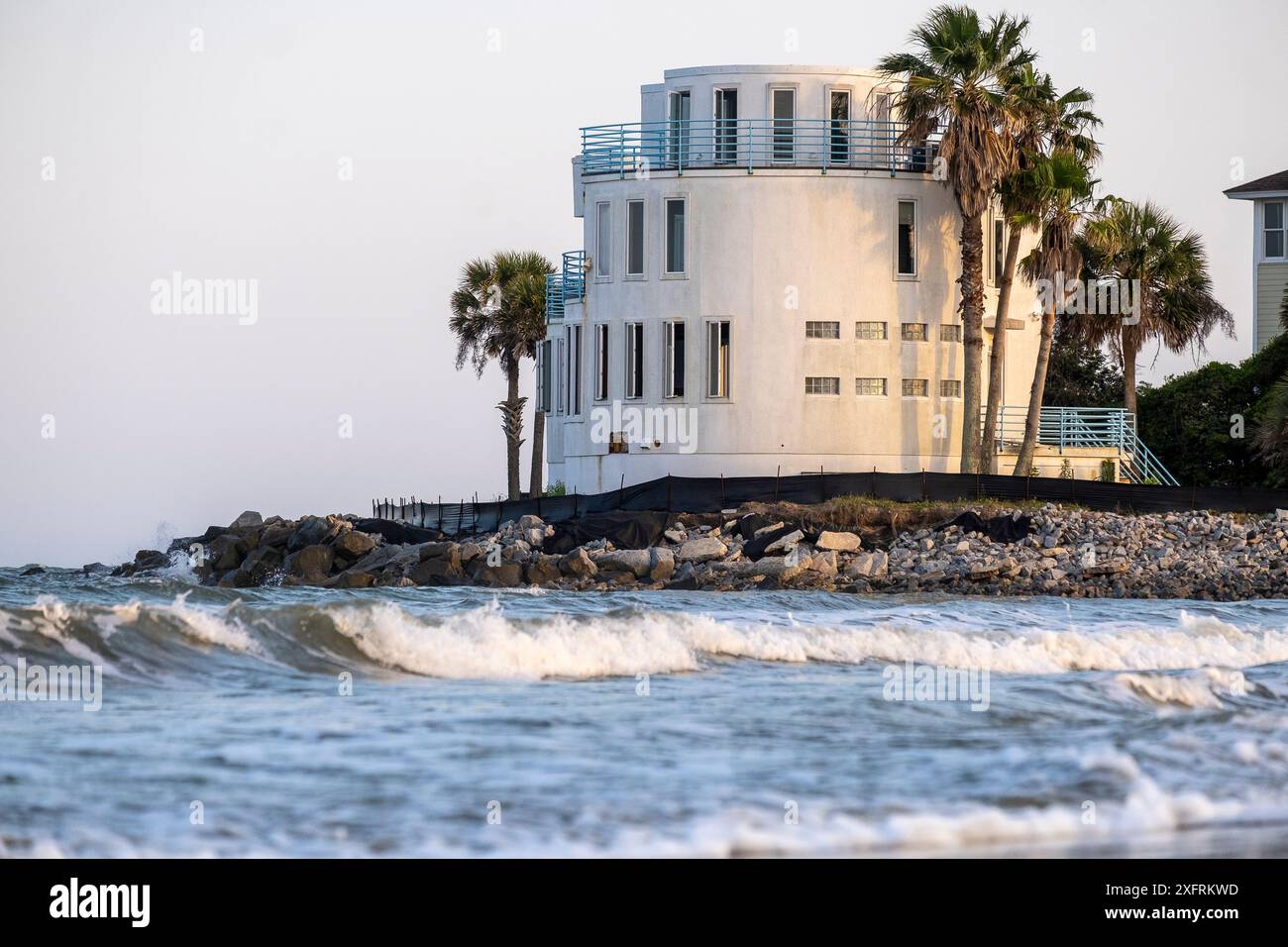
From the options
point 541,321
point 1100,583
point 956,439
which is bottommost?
point 1100,583

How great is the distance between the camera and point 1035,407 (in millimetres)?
37750

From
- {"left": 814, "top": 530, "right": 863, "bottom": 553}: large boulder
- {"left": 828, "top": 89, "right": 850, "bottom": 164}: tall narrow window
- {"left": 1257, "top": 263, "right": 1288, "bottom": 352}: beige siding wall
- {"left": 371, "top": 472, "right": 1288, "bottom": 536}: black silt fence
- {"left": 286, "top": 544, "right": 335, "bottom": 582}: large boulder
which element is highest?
{"left": 828, "top": 89, "right": 850, "bottom": 164}: tall narrow window

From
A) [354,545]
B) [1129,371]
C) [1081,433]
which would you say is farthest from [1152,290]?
[354,545]

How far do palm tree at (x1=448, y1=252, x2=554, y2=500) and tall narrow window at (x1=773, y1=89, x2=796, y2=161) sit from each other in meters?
15.4

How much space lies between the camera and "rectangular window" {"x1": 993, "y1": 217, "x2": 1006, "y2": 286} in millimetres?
39344

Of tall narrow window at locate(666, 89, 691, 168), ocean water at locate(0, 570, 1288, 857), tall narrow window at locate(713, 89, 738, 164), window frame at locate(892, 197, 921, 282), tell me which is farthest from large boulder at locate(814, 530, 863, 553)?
ocean water at locate(0, 570, 1288, 857)

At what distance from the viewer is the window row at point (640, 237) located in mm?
37562

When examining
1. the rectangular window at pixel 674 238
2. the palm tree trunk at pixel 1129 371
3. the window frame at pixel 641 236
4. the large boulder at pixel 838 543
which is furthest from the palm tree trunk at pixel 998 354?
the window frame at pixel 641 236

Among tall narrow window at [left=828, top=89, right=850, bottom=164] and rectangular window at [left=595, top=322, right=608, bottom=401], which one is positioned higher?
tall narrow window at [left=828, top=89, right=850, bottom=164]

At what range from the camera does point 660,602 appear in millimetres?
23484

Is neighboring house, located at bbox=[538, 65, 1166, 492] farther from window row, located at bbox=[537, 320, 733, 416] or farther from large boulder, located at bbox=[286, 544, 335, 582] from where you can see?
large boulder, located at bbox=[286, 544, 335, 582]
